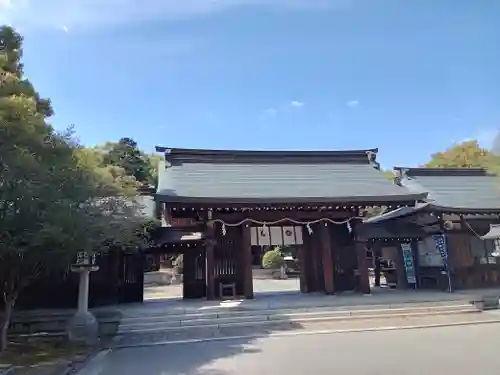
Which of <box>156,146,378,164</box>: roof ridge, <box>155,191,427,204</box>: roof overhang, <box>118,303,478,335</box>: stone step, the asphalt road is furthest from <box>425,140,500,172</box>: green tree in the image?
the asphalt road

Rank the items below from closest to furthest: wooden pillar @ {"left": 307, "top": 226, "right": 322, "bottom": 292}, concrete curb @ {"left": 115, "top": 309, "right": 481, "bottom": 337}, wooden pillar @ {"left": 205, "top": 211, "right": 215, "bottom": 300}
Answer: concrete curb @ {"left": 115, "top": 309, "right": 481, "bottom": 337}, wooden pillar @ {"left": 205, "top": 211, "right": 215, "bottom": 300}, wooden pillar @ {"left": 307, "top": 226, "right": 322, "bottom": 292}

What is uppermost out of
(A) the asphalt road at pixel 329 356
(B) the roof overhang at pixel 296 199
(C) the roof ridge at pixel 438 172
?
(C) the roof ridge at pixel 438 172

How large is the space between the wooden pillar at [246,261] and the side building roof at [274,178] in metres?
1.36

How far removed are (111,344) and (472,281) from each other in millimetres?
13114

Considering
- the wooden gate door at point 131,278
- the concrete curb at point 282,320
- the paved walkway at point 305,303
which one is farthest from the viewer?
the wooden gate door at point 131,278

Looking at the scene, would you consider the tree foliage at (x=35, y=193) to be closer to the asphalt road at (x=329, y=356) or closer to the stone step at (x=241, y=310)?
the asphalt road at (x=329, y=356)

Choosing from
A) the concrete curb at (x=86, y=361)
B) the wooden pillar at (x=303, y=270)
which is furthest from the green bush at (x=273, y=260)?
the concrete curb at (x=86, y=361)

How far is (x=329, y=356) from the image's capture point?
714cm

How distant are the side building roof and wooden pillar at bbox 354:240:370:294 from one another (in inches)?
69.6

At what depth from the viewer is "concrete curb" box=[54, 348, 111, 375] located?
6.88 m

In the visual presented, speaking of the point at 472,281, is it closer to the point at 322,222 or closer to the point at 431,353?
the point at 322,222

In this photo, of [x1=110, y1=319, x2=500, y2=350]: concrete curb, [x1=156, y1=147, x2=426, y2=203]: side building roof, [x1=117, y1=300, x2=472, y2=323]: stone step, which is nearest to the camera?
[x1=110, y1=319, x2=500, y2=350]: concrete curb

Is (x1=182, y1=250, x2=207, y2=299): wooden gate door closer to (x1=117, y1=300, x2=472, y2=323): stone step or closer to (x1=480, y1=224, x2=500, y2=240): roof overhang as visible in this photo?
(x1=117, y1=300, x2=472, y2=323): stone step

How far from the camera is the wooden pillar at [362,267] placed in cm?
1425
